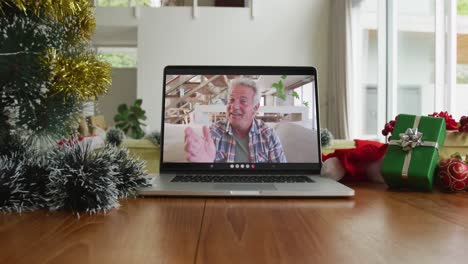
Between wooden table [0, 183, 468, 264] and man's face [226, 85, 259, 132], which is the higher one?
man's face [226, 85, 259, 132]

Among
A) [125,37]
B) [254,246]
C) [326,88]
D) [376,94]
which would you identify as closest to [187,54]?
[125,37]

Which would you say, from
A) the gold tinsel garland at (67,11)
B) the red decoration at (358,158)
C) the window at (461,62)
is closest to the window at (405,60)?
the window at (461,62)

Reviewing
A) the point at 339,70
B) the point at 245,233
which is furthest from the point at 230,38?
the point at 245,233

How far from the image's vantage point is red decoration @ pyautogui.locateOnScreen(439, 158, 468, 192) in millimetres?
761

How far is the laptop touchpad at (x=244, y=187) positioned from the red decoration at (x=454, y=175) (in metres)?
0.31

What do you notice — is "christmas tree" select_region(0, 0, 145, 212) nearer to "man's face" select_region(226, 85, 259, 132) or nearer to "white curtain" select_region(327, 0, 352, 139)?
"man's face" select_region(226, 85, 259, 132)

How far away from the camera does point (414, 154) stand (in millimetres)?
779

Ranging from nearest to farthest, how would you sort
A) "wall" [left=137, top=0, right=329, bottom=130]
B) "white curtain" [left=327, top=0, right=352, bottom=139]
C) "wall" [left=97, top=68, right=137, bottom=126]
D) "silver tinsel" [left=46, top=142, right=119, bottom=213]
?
"silver tinsel" [left=46, top=142, right=119, bottom=213] < "white curtain" [left=327, top=0, right=352, bottom=139] < "wall" [left=137, top=0, right=329, bottom=130] < "wall" [left=97, top=68, right=137, bottom=126]

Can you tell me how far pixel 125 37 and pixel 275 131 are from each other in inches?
260

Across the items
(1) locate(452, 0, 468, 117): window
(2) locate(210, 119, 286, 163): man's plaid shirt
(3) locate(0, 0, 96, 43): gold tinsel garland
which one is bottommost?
(2) locate(210, 119, 286, 163): man's plaid shirt

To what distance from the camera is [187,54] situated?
6211 mm

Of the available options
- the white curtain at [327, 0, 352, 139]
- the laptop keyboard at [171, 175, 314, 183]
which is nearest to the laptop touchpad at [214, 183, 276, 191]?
the laptop keyboard at [171, 175, 314, 183]

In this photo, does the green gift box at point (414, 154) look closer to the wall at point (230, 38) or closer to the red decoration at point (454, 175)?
the red decoration at point (454, 175)

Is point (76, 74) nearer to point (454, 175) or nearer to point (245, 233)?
point (245, 233)
